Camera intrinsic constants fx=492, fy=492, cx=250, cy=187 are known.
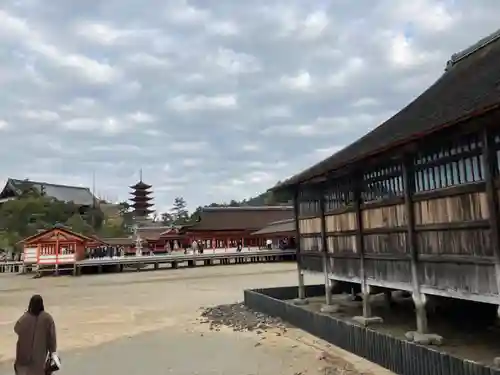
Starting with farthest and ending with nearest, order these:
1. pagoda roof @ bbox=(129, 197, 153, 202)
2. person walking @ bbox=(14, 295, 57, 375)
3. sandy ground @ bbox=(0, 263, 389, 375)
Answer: pagoda roof @ bbox=(129, 197, 153, 202), sandy ground @ bbox=(0, 263, 389, 375), person walking @ bbox=(14, 295, 57, 375)

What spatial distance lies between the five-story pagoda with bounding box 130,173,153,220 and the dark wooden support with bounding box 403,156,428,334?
9150 cm

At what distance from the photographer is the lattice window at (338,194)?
503 inches

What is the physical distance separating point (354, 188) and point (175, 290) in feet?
55.8

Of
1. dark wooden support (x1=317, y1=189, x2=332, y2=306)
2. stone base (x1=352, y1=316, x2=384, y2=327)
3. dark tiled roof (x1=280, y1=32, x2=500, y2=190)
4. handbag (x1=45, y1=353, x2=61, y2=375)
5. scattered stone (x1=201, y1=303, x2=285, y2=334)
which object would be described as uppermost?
dark tiled roof (x1=280, y1=32, x2=500, y2=190)

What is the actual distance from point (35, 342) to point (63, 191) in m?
78.9

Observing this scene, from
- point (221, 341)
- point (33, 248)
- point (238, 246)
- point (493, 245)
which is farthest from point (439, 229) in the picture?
point (238, 246)

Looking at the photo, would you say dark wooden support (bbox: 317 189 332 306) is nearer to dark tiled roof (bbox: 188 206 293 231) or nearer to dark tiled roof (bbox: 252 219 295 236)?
dark tiled roof (bbox: 252 219 295 236)

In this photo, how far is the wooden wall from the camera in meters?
8.12

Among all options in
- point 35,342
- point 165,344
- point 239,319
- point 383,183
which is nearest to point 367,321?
point 383,183

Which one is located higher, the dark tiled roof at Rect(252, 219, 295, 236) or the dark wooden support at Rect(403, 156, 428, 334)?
the dark tiled roof at Rect(252, 219, 295, 236)

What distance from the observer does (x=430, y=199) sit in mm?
9273

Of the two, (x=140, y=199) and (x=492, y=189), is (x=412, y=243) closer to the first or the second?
(x=492, y=189)

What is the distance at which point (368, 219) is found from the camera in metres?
11.8

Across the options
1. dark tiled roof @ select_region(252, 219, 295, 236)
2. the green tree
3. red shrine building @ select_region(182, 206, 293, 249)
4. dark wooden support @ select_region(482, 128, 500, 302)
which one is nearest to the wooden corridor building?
dark wooden support @ select_region(482, 128, 500, 302)
